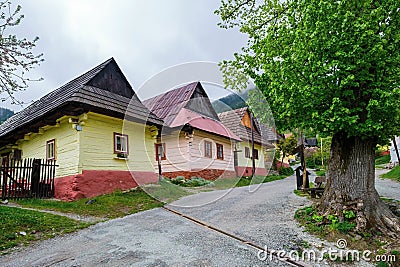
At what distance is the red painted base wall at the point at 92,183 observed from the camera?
9.78 metres

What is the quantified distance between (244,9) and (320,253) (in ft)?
28.5

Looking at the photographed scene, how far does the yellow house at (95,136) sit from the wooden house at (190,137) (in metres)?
3.13

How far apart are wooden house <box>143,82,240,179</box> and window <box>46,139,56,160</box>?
561 centimetres

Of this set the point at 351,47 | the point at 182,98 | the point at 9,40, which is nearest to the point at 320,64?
the point at 351,47

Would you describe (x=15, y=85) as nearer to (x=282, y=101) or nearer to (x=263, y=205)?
(x=282, y=101)

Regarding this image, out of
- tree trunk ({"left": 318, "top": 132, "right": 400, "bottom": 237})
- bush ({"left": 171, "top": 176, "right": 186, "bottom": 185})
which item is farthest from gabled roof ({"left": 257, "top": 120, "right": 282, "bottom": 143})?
bush ({"left": 171, "top": 176, "right": 186, "bottom": 185})

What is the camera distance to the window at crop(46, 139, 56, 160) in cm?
1126

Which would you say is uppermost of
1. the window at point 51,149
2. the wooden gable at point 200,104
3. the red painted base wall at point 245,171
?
the wooden gable at point 200,104

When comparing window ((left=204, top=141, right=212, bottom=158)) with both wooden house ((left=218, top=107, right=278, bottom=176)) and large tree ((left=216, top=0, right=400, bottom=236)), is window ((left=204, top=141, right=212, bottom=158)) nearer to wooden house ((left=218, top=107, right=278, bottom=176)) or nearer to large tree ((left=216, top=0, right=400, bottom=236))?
wooden house ((left=218, top=107, right=278, bottom=176))

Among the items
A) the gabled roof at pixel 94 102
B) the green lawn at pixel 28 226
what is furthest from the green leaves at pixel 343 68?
the gabled roof at pixel 94 102

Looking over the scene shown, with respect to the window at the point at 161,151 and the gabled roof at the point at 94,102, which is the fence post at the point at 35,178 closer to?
the gabled roof at the point at 94,102

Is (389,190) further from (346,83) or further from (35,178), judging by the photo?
(35,178)

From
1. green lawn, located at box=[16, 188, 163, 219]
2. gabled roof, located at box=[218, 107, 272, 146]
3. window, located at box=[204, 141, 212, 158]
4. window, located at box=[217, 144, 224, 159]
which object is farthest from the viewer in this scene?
gabled roof, located at box=[218, 107, 272, 146]

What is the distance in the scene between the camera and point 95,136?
10.7 metres
